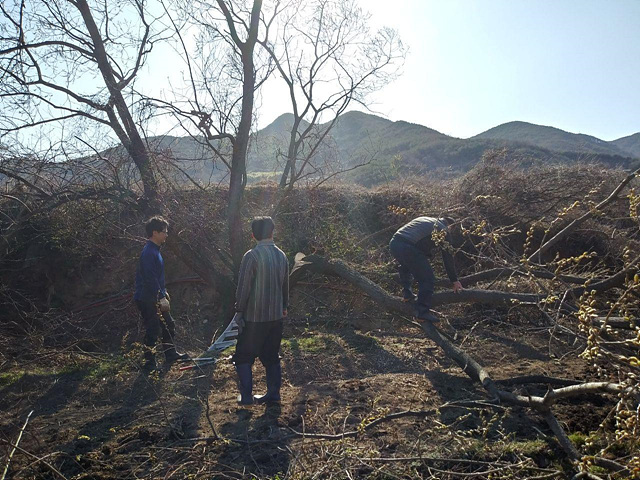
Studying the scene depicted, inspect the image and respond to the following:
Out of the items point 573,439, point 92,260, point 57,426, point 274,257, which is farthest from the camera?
point 92,260

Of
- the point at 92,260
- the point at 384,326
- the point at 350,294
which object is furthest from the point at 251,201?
the point at 384,326

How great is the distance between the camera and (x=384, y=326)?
23.4ft

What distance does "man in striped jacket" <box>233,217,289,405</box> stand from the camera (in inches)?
167

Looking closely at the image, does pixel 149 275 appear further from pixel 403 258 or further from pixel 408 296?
pixel 408 296

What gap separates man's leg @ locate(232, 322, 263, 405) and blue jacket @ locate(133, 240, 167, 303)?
5.52 feet

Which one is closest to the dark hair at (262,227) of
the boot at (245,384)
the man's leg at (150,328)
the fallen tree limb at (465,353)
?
the boot at (245,384)

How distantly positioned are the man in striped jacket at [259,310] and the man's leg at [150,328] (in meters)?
1.69

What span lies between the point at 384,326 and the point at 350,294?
2.80 ft

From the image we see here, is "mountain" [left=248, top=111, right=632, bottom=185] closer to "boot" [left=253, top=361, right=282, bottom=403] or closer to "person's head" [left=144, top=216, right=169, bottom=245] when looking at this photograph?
"person's head" [left=144, top=216, right=169, bottom=245]

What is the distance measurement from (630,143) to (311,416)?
38.9 metres

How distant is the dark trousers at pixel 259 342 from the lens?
4.27 m

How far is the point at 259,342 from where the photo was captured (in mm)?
4305

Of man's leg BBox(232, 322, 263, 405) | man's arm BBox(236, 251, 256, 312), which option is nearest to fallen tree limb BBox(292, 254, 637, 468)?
man's leg BBox(232, 322, 263, 405)

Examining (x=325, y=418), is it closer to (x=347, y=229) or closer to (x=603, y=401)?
(x=603, y=401)
